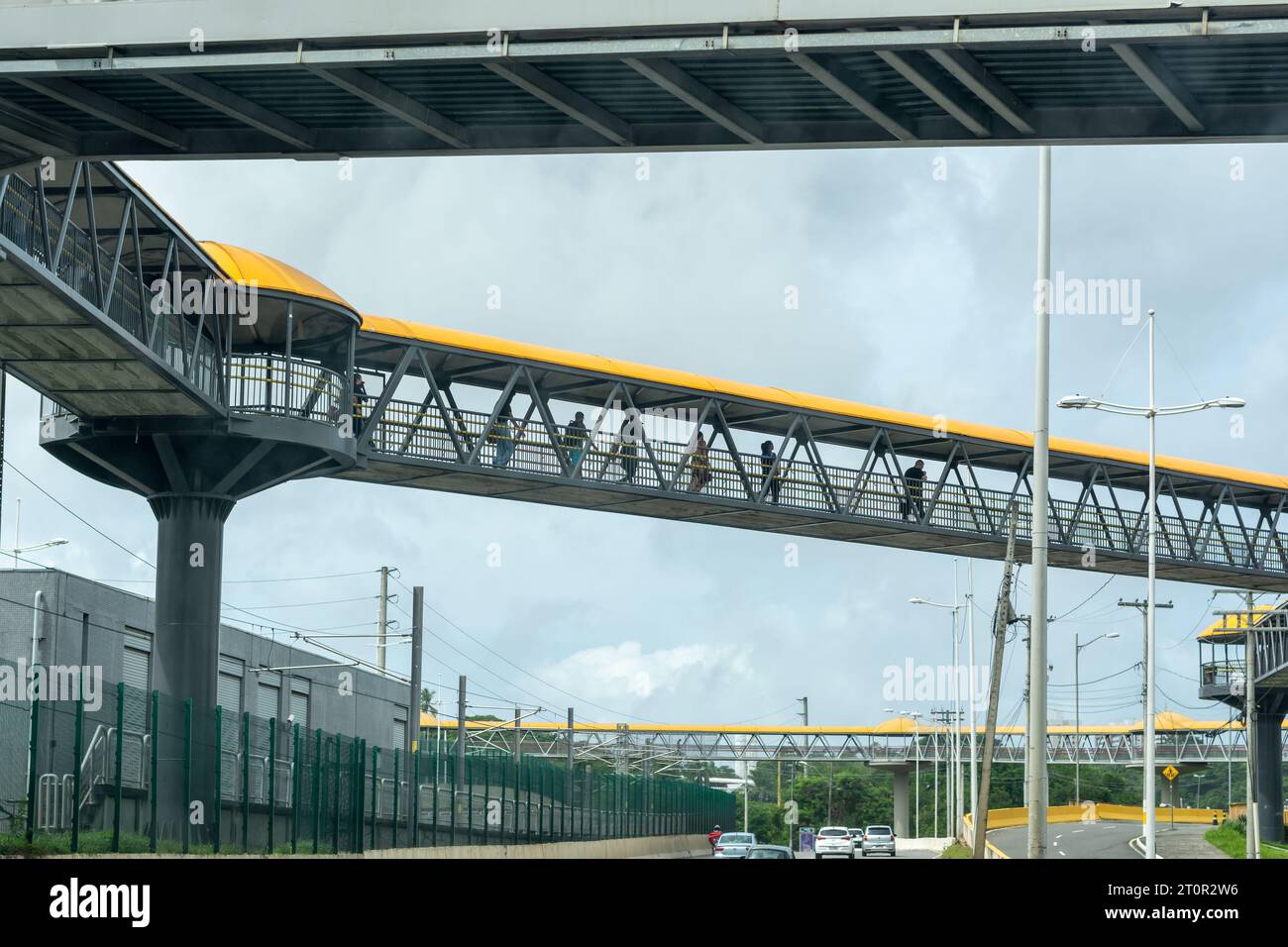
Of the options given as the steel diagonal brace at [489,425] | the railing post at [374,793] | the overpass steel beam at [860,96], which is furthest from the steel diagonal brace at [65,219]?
the steel diagonal brace at [489,425]

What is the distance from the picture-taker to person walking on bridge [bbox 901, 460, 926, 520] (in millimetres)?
49594

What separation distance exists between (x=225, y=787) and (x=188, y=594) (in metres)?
7.82

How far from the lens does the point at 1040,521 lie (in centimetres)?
2644

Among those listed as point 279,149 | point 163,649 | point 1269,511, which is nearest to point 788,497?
point 163,649

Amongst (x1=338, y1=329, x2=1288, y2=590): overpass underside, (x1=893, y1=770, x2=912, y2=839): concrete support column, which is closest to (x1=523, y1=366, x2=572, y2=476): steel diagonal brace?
(x1=338, y1=329, x2=1288, y2=590): overpass underside

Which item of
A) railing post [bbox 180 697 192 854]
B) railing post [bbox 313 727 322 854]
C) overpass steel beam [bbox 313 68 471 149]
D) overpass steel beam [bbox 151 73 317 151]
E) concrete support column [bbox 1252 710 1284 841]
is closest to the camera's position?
overpass steel beam [bbox 313 68 471 149]

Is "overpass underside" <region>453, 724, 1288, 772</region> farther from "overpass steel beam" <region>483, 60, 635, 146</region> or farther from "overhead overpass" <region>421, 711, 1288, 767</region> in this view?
"overpass steel beam" <region>483, 60, 635, 146</region>

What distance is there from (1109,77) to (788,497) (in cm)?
3298

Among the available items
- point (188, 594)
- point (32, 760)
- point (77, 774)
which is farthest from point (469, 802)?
point (32, 760)

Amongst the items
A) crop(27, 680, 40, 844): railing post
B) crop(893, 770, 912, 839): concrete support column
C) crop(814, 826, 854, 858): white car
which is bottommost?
crop(893, 770, 912, 839): concrete support column

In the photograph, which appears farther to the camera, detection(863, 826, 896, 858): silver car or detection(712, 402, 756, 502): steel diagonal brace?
detection(863, 826, 896, 858): silver car

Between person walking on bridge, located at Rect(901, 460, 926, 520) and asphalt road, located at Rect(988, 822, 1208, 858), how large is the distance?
33.6ft

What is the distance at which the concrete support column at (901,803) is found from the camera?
114188 mm

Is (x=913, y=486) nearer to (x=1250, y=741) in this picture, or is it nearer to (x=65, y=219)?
(x=1250, y=741)
